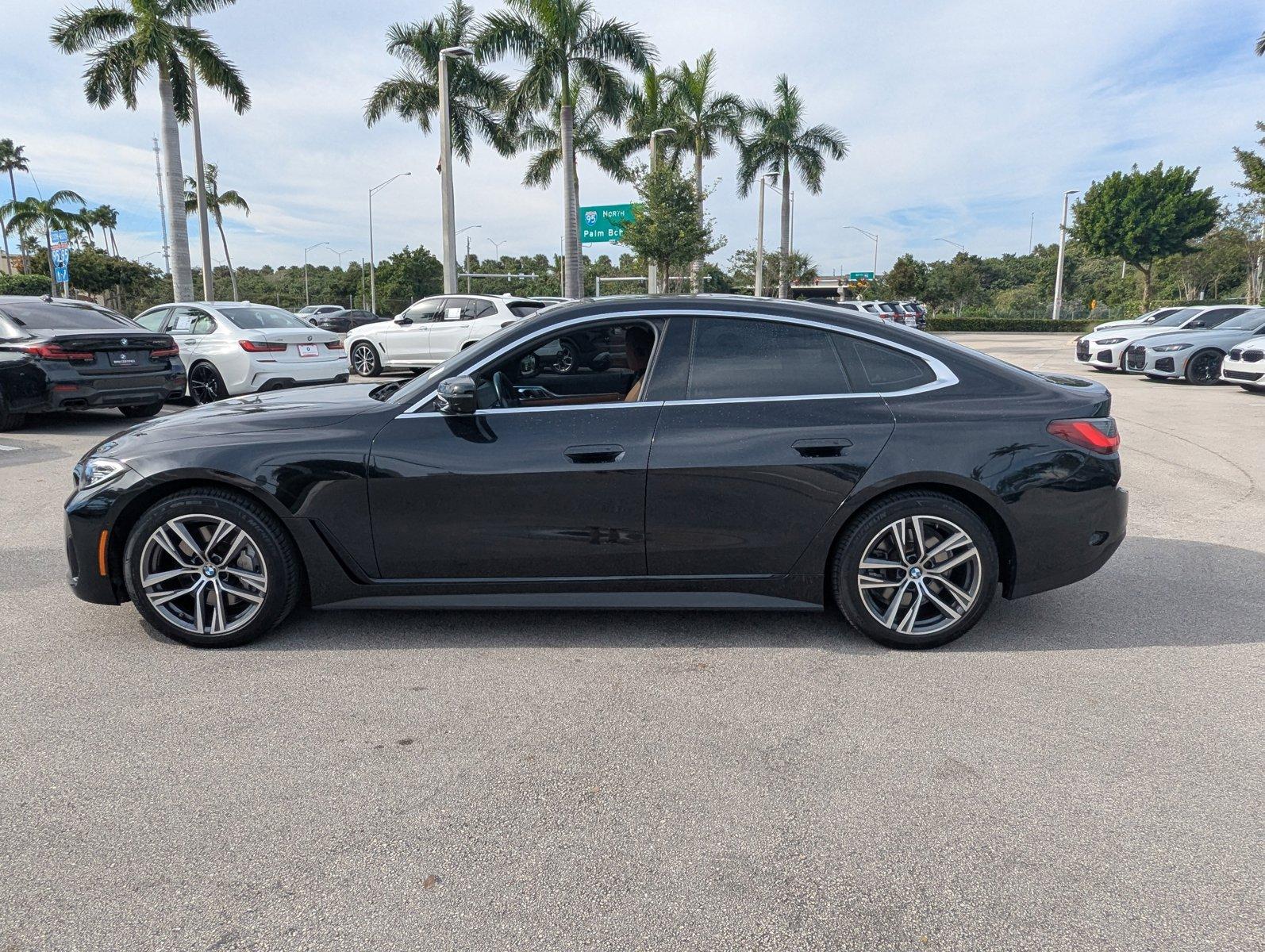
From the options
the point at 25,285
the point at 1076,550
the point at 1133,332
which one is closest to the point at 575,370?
the point at 1076,550

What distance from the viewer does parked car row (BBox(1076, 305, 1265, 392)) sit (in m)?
15.3

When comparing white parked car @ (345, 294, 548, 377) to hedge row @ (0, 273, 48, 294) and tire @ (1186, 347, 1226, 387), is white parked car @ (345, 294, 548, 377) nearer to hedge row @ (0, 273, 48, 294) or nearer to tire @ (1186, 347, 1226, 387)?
tire @ (1186, 347, 1226, 387)

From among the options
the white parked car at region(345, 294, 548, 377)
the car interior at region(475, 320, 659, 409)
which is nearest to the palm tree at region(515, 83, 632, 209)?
the white parked car at region(345, 294, 548, 377)

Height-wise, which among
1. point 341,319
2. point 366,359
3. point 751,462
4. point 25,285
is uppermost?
point 25,285

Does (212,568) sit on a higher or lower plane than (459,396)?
lower

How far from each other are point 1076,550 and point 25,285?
5735 cm

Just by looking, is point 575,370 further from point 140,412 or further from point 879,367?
point 140,412

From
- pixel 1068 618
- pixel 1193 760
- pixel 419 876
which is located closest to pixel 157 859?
pixel 419 876

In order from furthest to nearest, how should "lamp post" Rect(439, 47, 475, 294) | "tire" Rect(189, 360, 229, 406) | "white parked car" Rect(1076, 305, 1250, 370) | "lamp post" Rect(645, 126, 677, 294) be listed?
"lamp post" Rect(645, 126, 677, 294), "lamp post" Rect(439, 47, 475, 294), "white parked car" Rect(1076, 305, 1250, 370), "tire" Rect(189, 360, 229, 406)

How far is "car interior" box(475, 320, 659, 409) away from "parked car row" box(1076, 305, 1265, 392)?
47.3ft

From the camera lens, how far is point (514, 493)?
397cm

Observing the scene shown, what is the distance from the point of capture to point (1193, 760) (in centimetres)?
315

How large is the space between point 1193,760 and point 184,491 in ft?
13.7

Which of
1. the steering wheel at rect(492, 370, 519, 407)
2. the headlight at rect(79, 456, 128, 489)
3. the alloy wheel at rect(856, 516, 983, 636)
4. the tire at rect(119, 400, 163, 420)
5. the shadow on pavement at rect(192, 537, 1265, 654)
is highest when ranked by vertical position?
the steering wheel at rect(492, 370, 519, 407)
